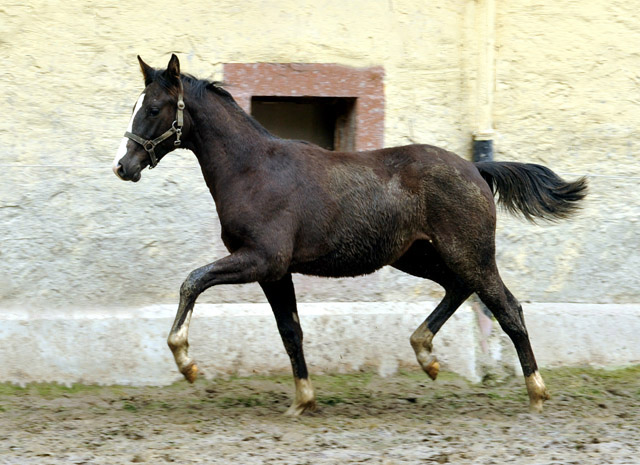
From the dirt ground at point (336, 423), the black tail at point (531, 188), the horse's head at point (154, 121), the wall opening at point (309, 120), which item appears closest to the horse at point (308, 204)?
the horse's head at point (154, 121)

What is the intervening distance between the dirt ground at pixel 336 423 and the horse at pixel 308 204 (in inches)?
15.2

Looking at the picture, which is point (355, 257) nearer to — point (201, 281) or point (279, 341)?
point (201, 281)

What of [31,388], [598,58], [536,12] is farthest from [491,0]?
[31,388]

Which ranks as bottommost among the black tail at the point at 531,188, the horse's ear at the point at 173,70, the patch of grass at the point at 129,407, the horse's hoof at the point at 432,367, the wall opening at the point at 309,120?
the patch of grass at the point at 129,407

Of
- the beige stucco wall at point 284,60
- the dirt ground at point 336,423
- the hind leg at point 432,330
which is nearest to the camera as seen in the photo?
the dirt ground at point 336,423

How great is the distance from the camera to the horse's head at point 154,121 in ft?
17.9

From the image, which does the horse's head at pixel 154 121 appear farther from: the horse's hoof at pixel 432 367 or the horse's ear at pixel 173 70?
the horse's hoof at pixel 432 367

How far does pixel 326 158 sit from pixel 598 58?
2.87 metres

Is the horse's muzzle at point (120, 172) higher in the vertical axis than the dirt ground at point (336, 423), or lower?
higher

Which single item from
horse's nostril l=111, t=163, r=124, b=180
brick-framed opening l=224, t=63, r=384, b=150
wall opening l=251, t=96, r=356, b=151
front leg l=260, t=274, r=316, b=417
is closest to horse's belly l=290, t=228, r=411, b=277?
front leg l=260, t=274, r=316, b=417

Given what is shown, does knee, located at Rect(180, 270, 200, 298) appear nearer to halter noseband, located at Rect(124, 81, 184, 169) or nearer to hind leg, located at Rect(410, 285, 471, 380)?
halter noseband, located at Rect(124, 81, 184, 169)

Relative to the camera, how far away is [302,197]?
5594 mm

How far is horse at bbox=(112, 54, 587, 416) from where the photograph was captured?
5453 mm

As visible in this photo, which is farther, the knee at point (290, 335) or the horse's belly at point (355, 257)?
the knee at point (290, 335)
